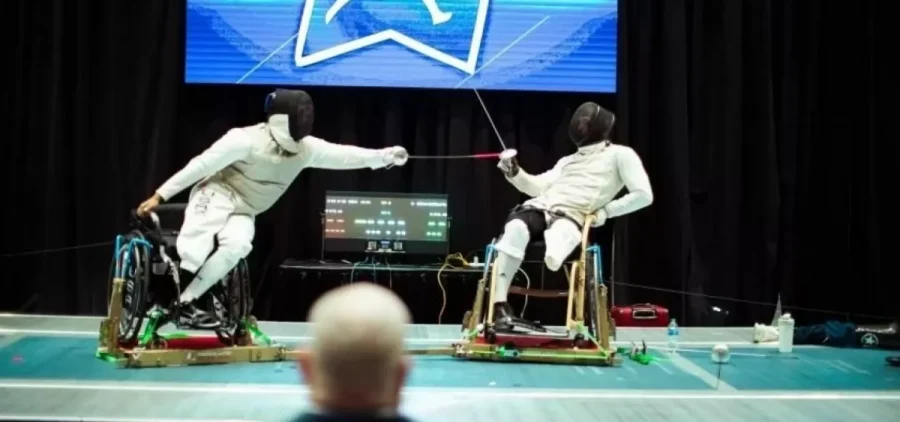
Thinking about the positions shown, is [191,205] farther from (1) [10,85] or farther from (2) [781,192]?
(2) [781,192]

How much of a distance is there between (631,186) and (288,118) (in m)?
1.53

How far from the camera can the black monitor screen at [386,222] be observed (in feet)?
17.9

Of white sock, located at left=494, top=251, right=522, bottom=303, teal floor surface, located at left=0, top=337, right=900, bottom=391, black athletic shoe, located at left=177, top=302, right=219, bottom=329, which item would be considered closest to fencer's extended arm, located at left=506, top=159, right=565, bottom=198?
white sock, located at left=494, top=251, right=522, bottom=303

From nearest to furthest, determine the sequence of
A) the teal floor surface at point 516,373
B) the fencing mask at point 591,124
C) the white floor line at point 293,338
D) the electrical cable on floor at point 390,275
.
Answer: the teal floor surface at point 516,373
the fencing mask at point 591,124
the white floor line at point 293,338
the electrical cable on floor at point 390,275

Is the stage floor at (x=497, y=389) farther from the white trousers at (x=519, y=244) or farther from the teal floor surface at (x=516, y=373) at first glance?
the white trousers at (x=519, y=244)

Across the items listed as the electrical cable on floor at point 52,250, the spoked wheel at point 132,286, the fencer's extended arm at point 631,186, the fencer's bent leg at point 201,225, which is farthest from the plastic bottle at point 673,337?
the electrical cable on floor at point 52,250

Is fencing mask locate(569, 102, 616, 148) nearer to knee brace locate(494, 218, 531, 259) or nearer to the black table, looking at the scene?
knee brace locate(494, 218, 531, 259)

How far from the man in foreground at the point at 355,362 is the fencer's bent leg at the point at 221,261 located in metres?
2.87

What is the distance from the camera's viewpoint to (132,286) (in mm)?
3787

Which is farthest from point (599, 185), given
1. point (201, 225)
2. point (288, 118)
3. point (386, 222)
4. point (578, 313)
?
point (201, 225)

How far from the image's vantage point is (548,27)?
565 cm

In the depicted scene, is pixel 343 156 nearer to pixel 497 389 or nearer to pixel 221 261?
pixel 221 261

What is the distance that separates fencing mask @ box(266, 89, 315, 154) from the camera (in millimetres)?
4086

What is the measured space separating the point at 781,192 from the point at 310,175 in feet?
9.37
